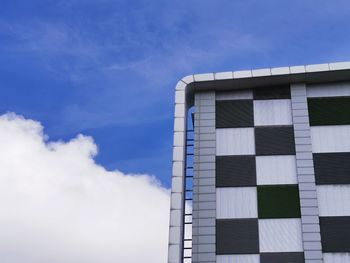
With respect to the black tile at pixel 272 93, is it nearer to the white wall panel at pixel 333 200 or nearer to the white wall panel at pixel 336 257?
the white wall panel at pixel 333 200

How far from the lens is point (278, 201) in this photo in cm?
2244

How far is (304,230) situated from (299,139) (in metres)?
4.26

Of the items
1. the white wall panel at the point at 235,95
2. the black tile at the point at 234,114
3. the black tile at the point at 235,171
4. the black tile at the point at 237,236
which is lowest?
the black tile at the point at 237,236

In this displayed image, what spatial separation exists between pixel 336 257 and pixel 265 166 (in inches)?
190

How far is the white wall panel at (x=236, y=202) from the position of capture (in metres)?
22.3

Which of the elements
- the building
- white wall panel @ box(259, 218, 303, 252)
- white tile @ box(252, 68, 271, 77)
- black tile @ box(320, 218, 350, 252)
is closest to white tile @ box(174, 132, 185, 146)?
the building

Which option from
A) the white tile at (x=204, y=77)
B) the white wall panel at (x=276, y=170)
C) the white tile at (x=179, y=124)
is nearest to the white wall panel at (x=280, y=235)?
the white wall panel at (x=276, y=170)

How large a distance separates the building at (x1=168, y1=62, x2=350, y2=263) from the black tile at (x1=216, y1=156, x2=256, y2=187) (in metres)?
0.04

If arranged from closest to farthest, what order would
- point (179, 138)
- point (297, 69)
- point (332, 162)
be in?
point (332, 162)
point (179, 138)
point (297, 69)

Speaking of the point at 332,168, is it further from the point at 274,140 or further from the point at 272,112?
the point at 272,112

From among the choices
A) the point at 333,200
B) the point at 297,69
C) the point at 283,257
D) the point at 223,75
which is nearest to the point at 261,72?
the point at 297,69

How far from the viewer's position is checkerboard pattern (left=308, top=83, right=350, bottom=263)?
21391 millimetres

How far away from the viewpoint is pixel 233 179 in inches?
911

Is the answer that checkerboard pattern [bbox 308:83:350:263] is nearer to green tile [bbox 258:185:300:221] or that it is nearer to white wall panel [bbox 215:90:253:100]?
green tile [bbox 258:185:300:221]
